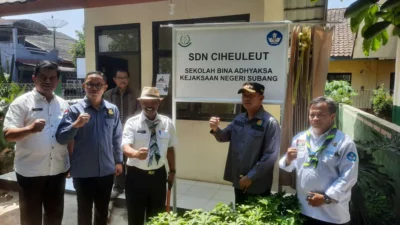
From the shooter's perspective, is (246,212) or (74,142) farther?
(74,142)

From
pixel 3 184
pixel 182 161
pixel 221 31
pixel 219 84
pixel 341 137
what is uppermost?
pixel 221 31

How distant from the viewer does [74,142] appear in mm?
2746

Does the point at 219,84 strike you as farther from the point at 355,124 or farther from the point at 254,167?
the point at 355,124

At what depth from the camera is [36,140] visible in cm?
268

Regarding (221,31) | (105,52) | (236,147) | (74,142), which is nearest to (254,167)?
(236,147)

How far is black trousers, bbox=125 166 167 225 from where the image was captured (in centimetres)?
271

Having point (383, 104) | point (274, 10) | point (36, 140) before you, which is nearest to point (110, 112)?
point (36, 140)

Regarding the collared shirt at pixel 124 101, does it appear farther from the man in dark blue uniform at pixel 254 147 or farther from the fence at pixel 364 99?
the fence at pixel 364 99

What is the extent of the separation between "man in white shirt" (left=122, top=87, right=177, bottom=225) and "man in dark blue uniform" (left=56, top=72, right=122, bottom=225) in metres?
0.20

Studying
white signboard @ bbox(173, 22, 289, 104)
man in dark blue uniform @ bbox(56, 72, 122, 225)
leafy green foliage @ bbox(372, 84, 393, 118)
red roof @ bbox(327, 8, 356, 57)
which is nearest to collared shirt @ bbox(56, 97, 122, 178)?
man in dark blue uniform @ bbox(56, 72, 122, 225)

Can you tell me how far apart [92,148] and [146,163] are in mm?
491

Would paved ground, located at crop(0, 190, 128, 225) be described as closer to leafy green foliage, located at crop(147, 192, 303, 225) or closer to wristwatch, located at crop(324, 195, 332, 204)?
leafy green foliage, located at crop(147, 192, 303, 225)

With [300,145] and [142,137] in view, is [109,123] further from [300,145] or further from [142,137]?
[300,145]

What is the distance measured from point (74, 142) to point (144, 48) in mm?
2502
